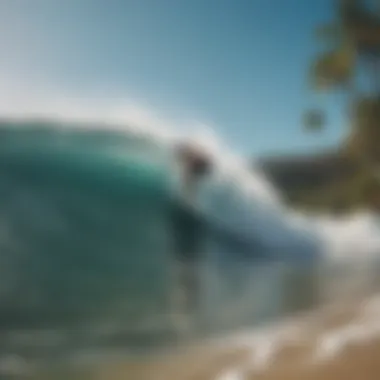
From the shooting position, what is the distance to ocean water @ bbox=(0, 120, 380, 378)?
107cm

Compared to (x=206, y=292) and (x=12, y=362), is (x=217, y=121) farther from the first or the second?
(x=12, y=362)

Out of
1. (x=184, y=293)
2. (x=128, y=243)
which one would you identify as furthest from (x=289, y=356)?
(x=128, y=243)

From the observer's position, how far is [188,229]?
113 cm

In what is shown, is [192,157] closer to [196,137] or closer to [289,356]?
[196,137]

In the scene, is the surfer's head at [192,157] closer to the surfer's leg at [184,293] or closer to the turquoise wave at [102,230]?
the turquoise wave at [102,230]

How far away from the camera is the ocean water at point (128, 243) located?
1.07m

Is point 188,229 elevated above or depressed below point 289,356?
above

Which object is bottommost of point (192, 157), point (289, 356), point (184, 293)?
point (289, 356)

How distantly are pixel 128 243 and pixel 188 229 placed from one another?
93 millimetres

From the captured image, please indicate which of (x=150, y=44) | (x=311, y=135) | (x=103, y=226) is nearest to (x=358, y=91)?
(x=311, y=135)

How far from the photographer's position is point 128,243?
1.11 meters

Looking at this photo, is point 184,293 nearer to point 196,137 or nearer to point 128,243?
point 128,243

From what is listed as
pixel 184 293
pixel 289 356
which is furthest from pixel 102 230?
pixel 289 356

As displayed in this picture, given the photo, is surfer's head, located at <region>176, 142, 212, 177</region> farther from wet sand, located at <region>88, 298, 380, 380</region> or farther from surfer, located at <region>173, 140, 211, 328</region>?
wet sand, located at <region>88, 298, 380, 380</region>
